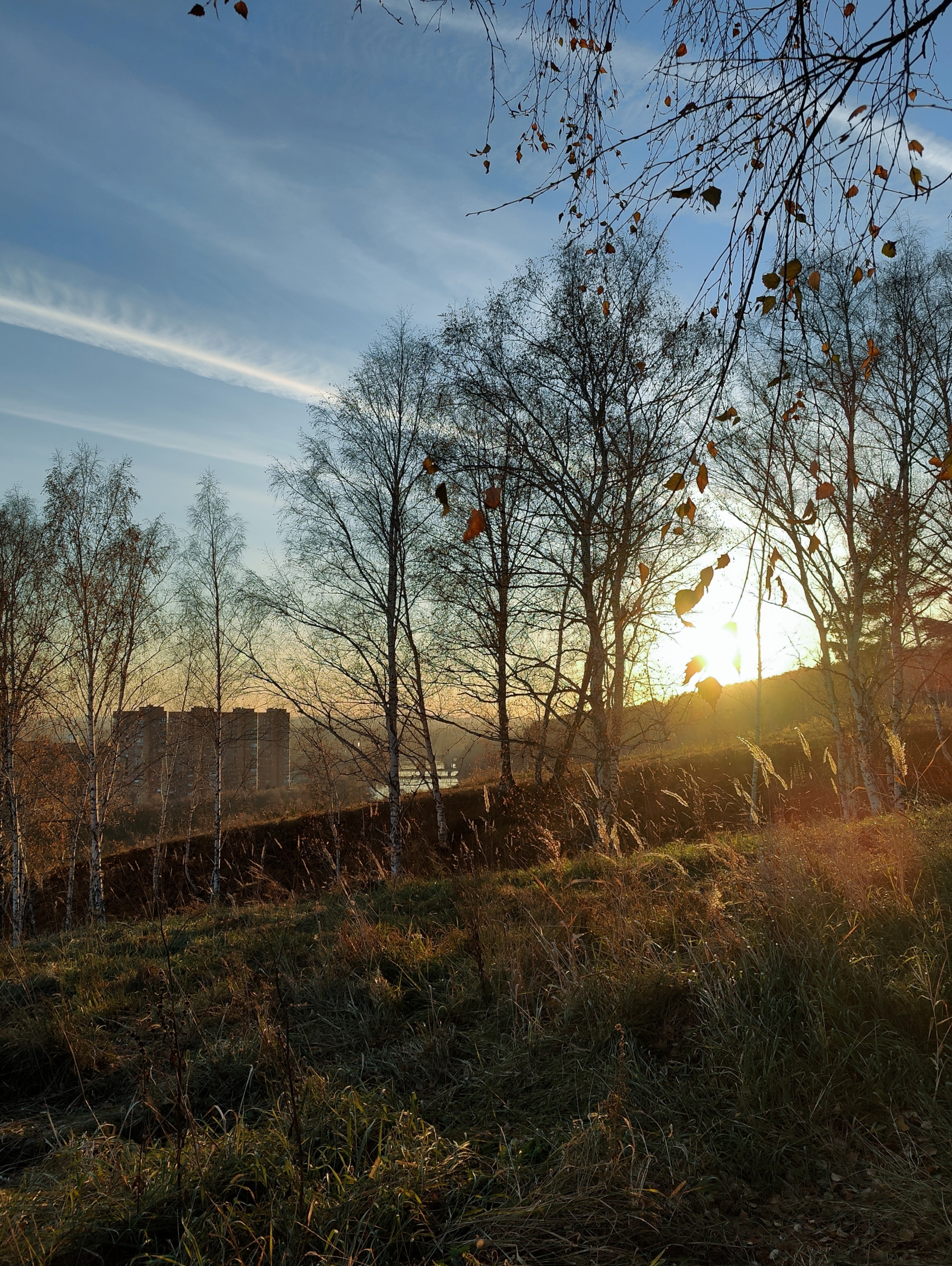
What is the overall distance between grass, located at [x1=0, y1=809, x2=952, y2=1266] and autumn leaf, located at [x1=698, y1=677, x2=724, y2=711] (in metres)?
1.45

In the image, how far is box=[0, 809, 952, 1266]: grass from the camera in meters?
1.96

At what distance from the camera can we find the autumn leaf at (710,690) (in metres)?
1.84

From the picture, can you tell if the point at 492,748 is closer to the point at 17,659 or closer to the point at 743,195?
the point at 17,659

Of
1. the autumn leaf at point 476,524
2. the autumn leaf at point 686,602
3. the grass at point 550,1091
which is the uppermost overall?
the autumn leaf at point 476,524

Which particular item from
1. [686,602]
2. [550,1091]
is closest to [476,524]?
[686,602]

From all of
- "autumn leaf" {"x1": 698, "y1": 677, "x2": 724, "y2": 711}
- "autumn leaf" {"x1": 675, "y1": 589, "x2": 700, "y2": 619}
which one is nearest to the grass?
"autumn leaf" {"x1": 698, "y1": 677, "x2": 724, "y2": 711}

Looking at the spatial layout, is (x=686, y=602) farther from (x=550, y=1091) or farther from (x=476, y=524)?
(x=550, y=1091)

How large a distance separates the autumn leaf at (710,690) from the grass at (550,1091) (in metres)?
1.45

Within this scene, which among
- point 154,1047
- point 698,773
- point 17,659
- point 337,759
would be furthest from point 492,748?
point 154,1047

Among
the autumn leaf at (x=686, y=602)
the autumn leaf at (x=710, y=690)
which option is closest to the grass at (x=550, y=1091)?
the autumn leaf at (x=710, y=690)

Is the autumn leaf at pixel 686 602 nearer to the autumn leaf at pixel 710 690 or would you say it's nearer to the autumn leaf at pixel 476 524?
the autumn leaf at pixel 710 690

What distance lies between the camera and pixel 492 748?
1392 cm

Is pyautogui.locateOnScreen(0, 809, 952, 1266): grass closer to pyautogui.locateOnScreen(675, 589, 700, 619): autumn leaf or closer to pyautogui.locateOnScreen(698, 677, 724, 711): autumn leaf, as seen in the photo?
pyautogui.locateOnScreen(698, 677, 724, 711): autumn leaf

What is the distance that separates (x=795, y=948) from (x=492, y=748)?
10951mm
